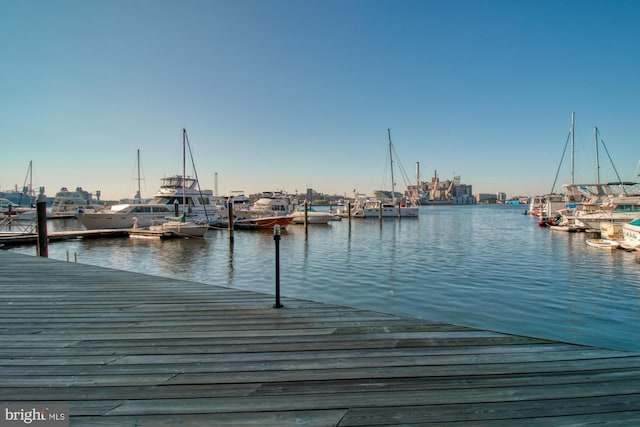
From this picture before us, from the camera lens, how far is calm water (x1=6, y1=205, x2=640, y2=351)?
8547 millimetres

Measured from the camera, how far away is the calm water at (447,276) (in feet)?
28.0

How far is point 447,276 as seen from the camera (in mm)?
13461

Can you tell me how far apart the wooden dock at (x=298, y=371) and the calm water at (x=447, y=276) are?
491cm

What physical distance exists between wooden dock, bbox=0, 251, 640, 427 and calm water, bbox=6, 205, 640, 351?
193 inches

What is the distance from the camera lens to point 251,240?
27281 mm

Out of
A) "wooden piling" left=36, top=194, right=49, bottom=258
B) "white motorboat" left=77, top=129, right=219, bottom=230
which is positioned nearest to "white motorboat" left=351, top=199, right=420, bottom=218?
"white motorboat" left=77, top=129, right=219, bottom=230

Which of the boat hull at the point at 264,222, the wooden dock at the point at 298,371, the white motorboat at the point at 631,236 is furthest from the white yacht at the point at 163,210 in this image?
the white motorboat at the point at 631,236

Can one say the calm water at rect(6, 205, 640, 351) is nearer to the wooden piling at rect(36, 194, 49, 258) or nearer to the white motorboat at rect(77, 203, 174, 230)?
the wooden piling at rect(36, 194, 49, 258)

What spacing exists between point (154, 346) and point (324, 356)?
1.58 metres

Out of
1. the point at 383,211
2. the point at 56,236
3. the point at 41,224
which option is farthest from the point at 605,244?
the point at 56,236

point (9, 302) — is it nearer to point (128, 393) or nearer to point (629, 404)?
point (128, 393)

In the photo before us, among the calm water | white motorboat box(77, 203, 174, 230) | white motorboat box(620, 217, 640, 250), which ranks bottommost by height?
the calm water

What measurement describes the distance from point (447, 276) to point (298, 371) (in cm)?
1182

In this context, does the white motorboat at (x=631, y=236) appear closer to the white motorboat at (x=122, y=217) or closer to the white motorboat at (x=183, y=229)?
the white motorboat at (x=183, y=229)
